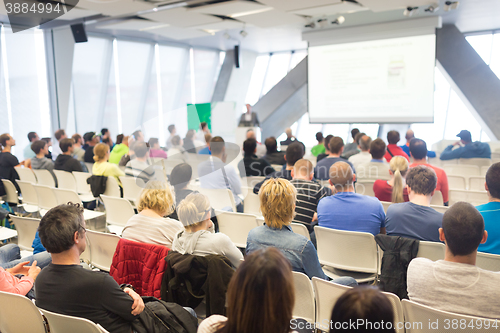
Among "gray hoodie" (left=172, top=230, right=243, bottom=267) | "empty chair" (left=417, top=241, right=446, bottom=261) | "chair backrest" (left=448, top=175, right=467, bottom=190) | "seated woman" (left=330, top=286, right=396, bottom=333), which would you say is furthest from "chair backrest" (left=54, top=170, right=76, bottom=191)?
"chair backrest" (left=448, top=175, right=467, bottom=190)

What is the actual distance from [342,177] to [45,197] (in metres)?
3.85

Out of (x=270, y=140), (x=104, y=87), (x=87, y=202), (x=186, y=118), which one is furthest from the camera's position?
(x=104, y=87)

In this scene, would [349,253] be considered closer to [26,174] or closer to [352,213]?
[352,213]

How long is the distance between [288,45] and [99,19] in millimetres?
6809

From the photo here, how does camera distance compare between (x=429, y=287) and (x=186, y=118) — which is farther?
(x=186, y=118)

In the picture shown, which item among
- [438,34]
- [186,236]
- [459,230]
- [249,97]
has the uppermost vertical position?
[438,34]

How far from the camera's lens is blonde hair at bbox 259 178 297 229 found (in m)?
2.34

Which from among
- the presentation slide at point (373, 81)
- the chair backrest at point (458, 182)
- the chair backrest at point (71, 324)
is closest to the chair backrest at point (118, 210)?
the chair backrest at point (71, 324)

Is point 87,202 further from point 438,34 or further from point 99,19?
point 438,34

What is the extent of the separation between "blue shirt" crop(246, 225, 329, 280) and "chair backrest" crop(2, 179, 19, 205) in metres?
4.44

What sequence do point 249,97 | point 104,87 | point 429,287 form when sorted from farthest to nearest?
1. point 249,97
2. point 104,87
3. point 429,287

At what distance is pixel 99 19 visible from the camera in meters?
9.02

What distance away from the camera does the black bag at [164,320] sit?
1.86 metres

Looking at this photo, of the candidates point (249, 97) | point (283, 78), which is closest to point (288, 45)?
point (283, 78)
